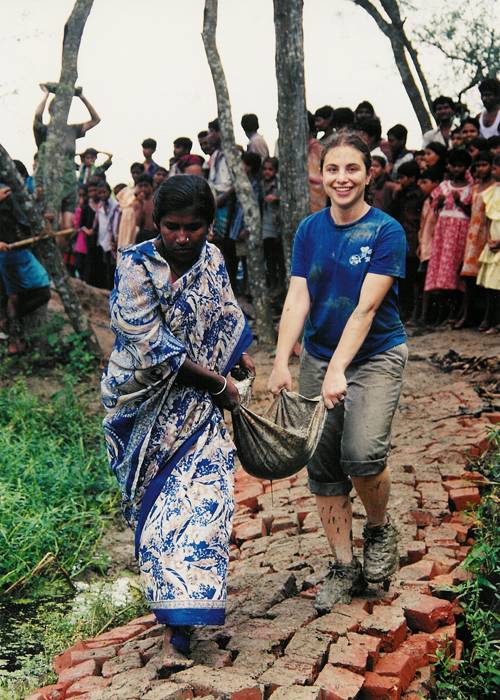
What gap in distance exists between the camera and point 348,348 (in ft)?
11.8

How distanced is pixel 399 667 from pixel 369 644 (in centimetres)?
14

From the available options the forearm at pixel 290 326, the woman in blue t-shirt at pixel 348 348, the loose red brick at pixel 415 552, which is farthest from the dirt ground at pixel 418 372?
the forearm at pixel 290 326

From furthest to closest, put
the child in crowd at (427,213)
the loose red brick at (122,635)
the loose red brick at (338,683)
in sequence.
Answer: the child in crowd at (427,213) < the loose red brick at (122,635) < the loose red brick at (338,683)

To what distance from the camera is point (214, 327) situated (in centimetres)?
366

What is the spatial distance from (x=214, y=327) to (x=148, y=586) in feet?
3.31

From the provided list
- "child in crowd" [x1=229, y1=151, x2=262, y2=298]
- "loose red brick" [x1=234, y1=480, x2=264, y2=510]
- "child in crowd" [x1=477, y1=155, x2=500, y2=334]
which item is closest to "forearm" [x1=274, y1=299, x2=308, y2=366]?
"loose red brick" [x1=234, y1=480, x2=264, y2=510]

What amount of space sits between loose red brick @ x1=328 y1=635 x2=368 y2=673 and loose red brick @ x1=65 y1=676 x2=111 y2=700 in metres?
0.83

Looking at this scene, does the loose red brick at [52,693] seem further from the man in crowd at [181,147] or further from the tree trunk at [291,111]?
the man in crowd at [181,147]

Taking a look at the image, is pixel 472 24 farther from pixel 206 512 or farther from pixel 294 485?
pixel 206 512

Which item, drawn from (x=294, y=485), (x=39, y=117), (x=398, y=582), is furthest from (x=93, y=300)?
(x=398, y=582)

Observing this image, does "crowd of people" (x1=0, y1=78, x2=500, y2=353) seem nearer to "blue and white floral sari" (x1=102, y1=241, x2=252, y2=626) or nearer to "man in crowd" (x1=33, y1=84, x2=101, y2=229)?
"man in crowd" (x1=33, y1=84, x2=101, y2=229)

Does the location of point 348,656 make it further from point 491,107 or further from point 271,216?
point 271,216

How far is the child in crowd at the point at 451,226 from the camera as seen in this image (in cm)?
934

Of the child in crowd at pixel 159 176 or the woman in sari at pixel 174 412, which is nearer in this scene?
the woman in sari at pixel 174 412
